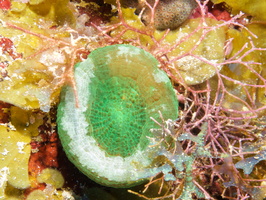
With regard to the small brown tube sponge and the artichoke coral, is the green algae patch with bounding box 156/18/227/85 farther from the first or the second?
the artichoke coral

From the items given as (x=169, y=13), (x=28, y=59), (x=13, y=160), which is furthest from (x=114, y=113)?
(x=169, y=13)

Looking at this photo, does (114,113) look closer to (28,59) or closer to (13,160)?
(28,59)

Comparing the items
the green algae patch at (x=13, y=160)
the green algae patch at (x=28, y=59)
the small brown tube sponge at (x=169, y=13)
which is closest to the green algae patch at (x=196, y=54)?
the small brown tube sponge at (x=169, y=13)

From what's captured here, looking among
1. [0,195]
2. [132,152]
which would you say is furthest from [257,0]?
[0,195]

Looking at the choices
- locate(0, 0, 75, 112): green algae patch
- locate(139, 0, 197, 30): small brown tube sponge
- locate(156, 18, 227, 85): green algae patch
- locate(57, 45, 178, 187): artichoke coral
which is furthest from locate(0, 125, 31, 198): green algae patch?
locate(139, 0, 197, 30): small brown tube sponge

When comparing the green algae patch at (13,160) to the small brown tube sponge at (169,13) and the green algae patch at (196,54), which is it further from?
the small brown tube sponge at (169,13)

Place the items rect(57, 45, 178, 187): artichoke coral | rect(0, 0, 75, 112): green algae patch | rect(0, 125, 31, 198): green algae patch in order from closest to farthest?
rect(57, 45, 178, 187): artichoke coral, rect(0, 0, 75, 112): green algae patch, rect(0, 125, 31, 198): green algae patch
